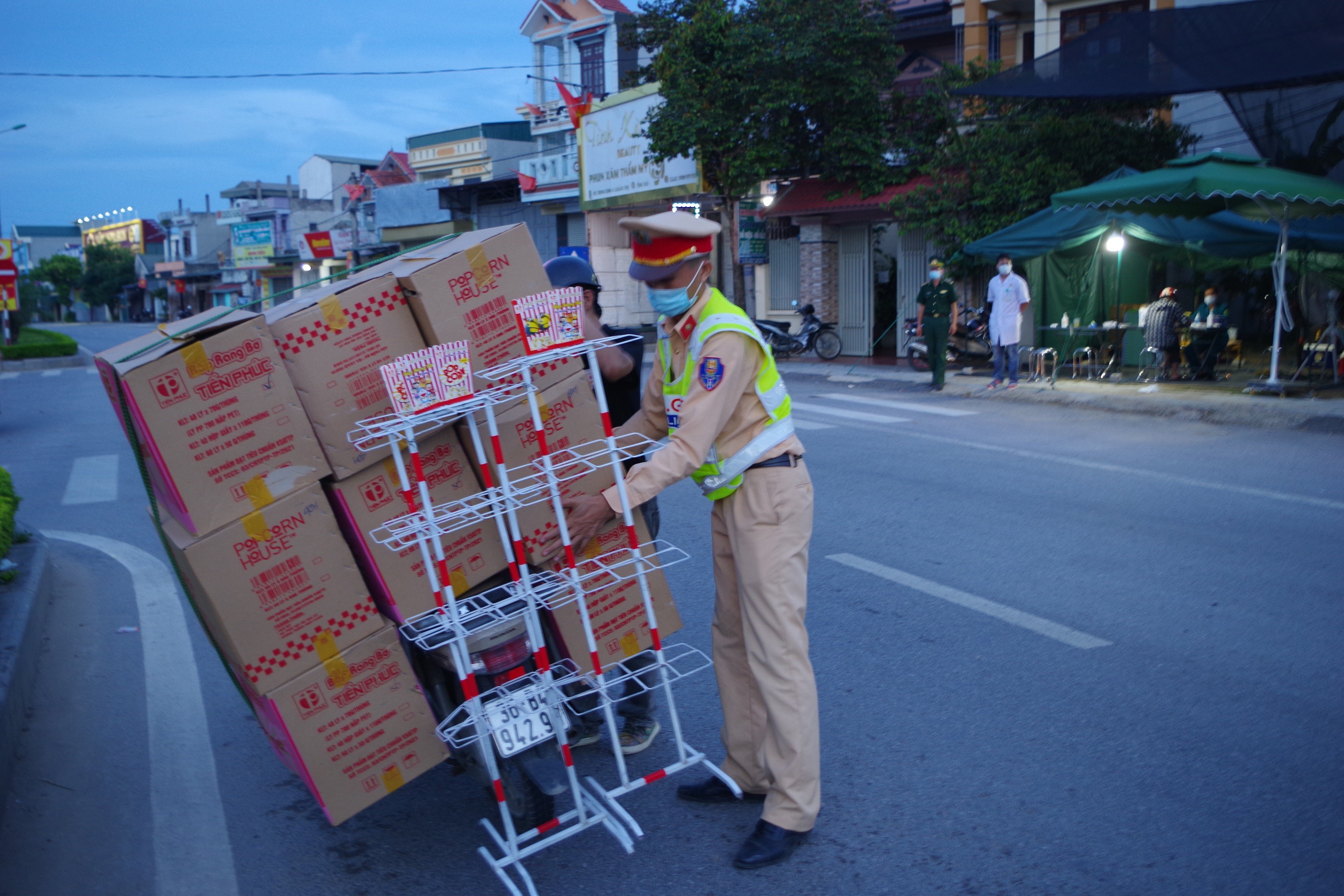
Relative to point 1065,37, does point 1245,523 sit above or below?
below

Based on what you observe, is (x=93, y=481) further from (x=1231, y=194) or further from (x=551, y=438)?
(x=1231, y=194)

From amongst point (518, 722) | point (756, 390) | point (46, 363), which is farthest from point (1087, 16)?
point (46, 363)

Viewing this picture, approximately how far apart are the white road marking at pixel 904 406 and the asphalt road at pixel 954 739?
4959 mm

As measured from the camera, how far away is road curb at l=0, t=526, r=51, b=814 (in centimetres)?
383

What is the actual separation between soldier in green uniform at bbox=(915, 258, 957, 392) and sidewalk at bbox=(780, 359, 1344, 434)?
38 cm

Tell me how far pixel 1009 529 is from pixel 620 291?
23413 mm

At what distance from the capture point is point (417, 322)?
290 centimetres

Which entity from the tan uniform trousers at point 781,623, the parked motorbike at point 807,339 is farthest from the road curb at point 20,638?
the parked motorbike at point 807,339

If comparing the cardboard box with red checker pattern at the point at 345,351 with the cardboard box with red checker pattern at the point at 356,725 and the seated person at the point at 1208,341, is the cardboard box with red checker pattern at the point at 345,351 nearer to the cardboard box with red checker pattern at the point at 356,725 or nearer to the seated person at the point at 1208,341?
the cardboard box with red checker pattern at the point at 356,725

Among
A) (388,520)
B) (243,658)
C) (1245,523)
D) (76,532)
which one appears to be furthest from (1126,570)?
(76,532)

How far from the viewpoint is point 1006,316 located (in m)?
14.3

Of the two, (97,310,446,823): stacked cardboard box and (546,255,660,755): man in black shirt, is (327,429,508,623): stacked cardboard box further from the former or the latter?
(546,255,660,755): man in black shirt

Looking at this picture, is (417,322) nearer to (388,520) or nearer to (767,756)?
(388,520)

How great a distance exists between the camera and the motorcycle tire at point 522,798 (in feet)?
9.32
